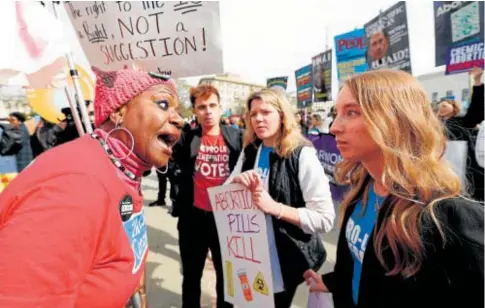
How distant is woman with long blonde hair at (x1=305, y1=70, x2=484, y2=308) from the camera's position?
3.16ft

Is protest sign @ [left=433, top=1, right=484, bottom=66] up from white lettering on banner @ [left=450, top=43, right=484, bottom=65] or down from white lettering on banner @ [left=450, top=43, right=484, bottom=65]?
up

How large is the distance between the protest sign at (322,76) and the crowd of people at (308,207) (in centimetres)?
693

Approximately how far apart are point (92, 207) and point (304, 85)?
32.5 ft

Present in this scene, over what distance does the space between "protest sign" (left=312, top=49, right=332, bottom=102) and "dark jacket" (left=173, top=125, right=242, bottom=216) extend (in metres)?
5.90

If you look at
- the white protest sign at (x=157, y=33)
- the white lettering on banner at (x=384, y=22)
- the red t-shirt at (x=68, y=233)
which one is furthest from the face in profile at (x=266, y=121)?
the white lettering on banner at (x=384, y=22)

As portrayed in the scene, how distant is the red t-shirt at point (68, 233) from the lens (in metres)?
0.72

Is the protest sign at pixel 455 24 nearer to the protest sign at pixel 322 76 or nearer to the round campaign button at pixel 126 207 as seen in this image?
the protest sign at pixel 322 76

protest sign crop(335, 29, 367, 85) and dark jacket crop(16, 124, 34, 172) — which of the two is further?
protest sign crop(335, 29, 367, 85)

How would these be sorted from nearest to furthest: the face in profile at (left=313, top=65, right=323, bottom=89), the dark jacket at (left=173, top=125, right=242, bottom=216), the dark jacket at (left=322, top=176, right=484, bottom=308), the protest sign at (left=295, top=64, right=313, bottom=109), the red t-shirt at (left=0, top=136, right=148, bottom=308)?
the red t-shirt at (left=0, top=136, right=148, bottom=308) < the dark jacket at (left=322, top=176, right=484, bottom=308) < the dark jacket at (left=173, top=125, right=242, bottom=216) < the face in profile at (left=313, top=65, right=323, bottom=89) < the protest sign at (left=295, top=64, right=313, bottom=109)

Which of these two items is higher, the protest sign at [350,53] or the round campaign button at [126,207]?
the protest sign at [350,53]

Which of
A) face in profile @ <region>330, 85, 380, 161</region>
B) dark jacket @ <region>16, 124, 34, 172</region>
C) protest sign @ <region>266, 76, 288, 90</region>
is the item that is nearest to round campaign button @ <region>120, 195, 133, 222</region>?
face in profile @ <region>330, 85, 380, 161</region>

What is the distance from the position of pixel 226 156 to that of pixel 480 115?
12.0ft

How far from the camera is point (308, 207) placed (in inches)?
74.3

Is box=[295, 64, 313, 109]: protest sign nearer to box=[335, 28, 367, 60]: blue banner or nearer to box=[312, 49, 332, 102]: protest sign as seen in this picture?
box=[312, 49, 332, 102]: protest sign
